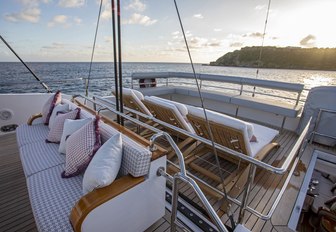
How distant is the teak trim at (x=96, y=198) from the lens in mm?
958

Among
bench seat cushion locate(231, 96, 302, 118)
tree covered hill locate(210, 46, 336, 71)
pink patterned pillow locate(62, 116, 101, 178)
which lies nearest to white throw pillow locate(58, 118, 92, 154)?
pink patterned pillow locate(62, 116, 101, 178)

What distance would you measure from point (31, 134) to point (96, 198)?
1.77 m

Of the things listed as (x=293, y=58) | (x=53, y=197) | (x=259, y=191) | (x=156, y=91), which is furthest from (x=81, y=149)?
(x=293, y=58)

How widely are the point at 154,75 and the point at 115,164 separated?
13.8 feet

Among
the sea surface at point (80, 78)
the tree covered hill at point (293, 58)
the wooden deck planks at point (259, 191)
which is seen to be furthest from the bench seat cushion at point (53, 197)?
the tree covered hill at point (293, 58)

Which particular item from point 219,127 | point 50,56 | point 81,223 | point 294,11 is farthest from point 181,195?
point 50,56

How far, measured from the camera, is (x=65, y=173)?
1445 mm

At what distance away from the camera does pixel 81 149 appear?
4.56ft

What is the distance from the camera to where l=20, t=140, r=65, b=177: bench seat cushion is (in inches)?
61.6

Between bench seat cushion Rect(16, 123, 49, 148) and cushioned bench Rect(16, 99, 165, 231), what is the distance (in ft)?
1.44

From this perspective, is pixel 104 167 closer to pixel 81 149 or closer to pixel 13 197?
pixel 81 149

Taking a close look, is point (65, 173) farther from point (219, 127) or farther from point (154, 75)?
point (154, 75)

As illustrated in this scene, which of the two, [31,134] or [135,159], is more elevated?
[135,159]

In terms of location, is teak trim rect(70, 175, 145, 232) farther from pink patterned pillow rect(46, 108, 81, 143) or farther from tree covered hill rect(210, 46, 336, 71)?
tree covered hill rect(210, 46, 336, 71)
